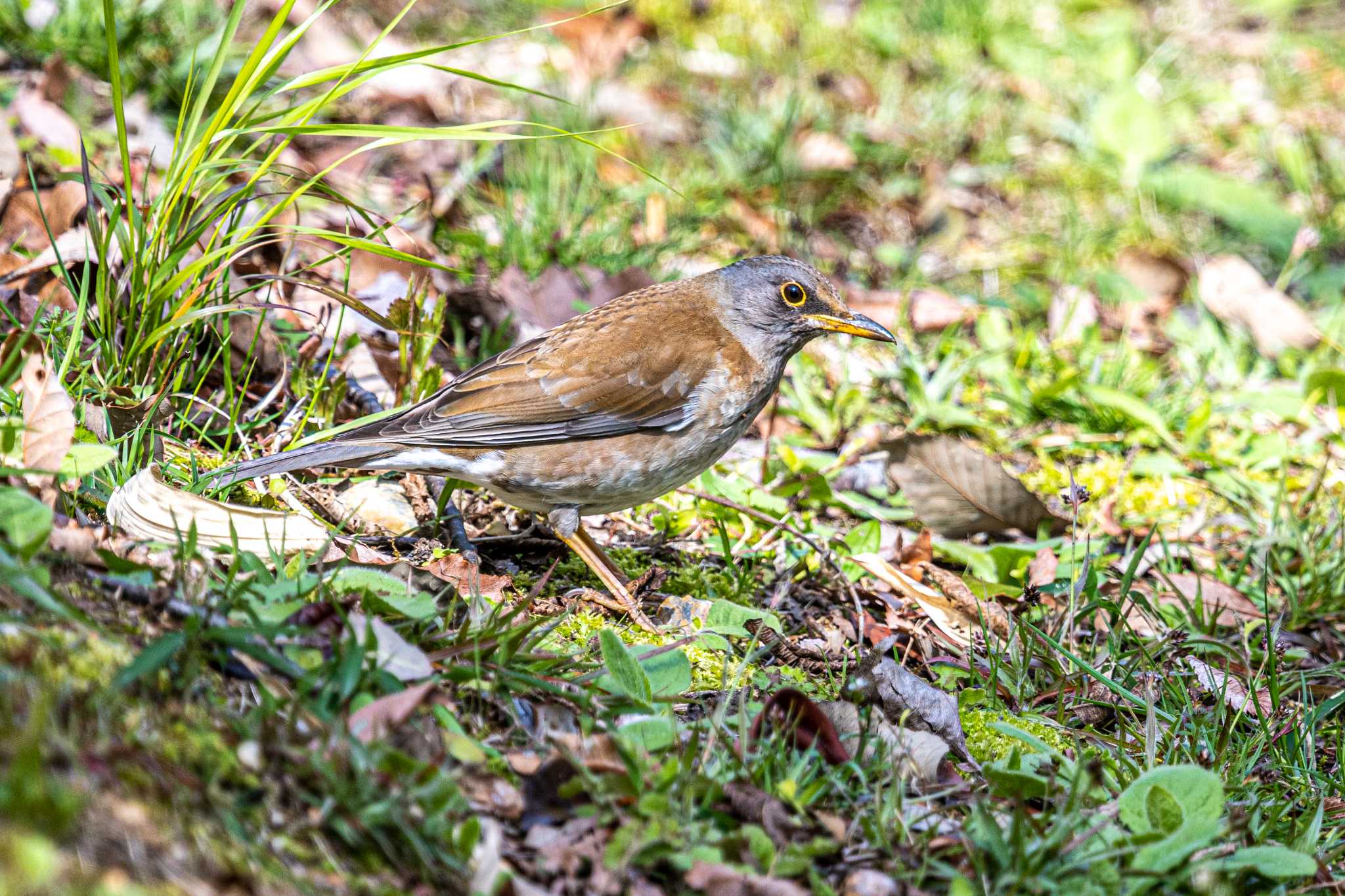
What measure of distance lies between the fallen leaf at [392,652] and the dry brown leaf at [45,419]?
105 cm

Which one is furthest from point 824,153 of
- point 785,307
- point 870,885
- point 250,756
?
point 250,756

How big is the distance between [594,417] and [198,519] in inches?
67.7

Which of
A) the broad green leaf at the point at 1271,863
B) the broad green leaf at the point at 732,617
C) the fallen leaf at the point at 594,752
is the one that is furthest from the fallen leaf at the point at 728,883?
the broad green leaf at the point at 732,617

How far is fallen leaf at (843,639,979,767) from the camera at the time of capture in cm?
340

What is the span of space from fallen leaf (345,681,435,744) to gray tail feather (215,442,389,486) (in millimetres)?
1461

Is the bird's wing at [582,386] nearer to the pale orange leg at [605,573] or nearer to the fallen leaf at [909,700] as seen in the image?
the pale orange leg at [605,573]

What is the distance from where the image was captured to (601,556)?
14.9 feet

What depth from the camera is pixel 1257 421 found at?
6.62 metres

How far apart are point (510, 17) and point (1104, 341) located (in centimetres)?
491

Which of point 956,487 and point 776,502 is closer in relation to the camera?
point 776,502

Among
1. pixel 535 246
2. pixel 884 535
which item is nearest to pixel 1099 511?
pixel 884 535

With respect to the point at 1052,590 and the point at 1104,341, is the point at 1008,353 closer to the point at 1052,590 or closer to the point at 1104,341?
the point at 1104,341

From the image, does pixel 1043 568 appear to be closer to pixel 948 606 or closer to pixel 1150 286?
pixel 948 606

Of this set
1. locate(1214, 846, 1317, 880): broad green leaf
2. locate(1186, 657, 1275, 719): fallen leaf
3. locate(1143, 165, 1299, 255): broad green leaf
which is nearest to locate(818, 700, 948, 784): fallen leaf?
locate(1214, 846, 1317, 880): broad green leaf
